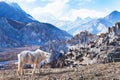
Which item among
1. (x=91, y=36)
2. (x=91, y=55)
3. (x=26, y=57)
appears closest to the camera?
(x=26, y=57)

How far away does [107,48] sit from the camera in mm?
36781

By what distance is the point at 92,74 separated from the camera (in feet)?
65.4

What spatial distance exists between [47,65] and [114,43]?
34.5 feet

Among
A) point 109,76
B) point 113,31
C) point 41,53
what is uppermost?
point 113,31

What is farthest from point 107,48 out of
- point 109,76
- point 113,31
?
point 109,76

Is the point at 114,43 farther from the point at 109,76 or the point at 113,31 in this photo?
the point at 109,76

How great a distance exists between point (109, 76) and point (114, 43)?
68.7 feet

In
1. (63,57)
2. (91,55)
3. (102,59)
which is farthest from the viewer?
(63,57)

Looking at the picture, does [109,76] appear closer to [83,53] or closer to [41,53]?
→ [41,53]

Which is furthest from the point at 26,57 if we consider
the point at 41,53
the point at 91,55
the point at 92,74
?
the point at 91,55

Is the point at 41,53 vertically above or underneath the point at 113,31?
underneath

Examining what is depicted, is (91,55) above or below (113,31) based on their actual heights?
below

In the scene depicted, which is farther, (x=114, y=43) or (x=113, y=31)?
(x=113, y=31)

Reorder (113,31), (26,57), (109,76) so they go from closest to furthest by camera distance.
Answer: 1. (109,76)
2. (26,57)
3. (113,31)
